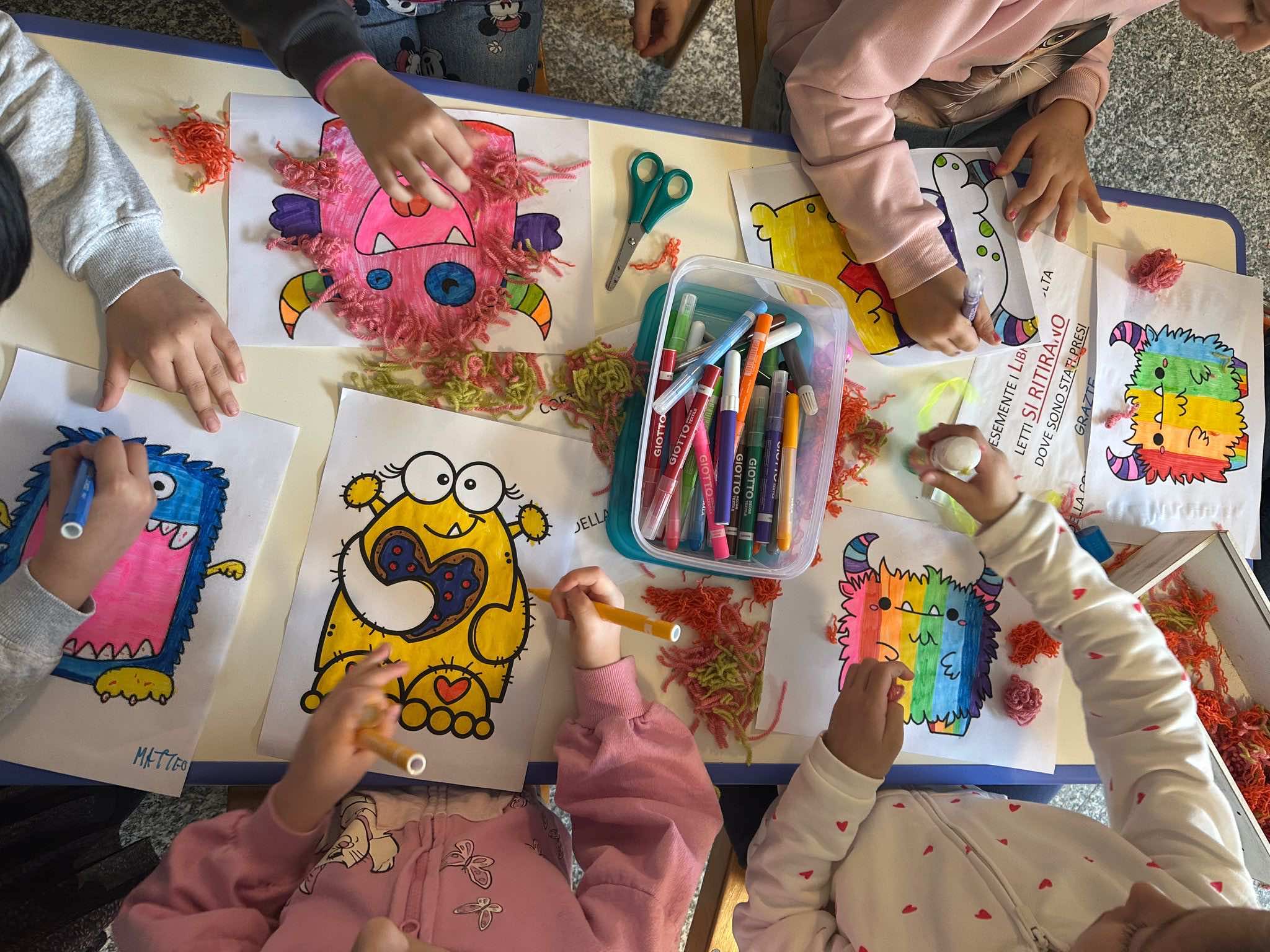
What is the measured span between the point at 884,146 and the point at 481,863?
2.12 feet

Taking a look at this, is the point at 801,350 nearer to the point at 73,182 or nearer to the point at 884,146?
the point at 884,146

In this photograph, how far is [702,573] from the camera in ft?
2.14

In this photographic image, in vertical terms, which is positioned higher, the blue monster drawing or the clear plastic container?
the clear plastic container

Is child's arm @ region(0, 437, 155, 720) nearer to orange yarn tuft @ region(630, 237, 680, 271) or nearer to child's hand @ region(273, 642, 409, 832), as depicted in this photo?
child's hand @ region(273, 642, 409, 832)

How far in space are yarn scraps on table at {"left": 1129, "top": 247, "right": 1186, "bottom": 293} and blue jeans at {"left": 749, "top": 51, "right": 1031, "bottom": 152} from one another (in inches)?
7.3

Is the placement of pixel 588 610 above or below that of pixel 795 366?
below

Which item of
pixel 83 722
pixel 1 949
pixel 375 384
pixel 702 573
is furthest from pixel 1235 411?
pixel 1 949

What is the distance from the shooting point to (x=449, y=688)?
1.94 ft

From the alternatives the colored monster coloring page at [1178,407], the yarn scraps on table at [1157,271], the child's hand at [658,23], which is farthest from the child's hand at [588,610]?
the child's hand at [658,23]

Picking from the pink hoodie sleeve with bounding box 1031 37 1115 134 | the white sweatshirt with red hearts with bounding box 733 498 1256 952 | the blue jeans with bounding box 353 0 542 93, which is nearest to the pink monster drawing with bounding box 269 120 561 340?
the blue jeans with bounding box 353 0 542 93

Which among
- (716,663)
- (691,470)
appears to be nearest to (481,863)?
(716,663)

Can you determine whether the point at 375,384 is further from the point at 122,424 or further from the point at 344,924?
the point at 344,924

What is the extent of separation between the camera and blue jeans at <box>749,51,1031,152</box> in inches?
32.9

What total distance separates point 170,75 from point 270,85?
2.8 inches
